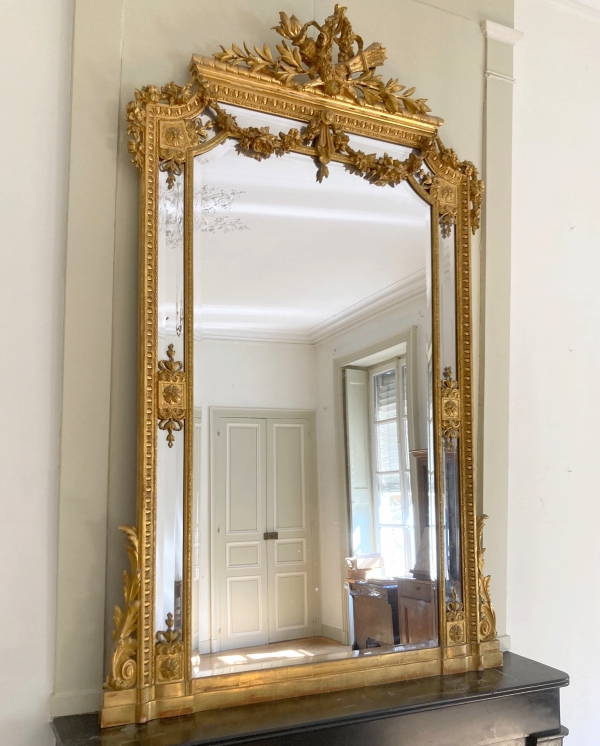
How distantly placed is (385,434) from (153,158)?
3.26ft

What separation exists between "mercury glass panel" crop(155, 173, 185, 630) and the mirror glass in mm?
54

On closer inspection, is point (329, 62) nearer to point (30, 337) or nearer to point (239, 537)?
point (30, 337)

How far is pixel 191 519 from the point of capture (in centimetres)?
174

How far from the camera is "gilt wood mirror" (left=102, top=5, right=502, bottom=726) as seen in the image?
1736 mm

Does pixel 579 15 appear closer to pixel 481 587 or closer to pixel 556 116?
pixel 556 116

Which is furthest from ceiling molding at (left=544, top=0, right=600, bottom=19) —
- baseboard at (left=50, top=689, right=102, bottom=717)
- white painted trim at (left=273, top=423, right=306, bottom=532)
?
baseboard at (left=50, top=689, right=102, bottom=717)

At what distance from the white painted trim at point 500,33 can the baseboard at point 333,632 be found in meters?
1.97

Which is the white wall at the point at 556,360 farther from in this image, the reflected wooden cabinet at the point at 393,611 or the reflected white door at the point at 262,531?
the reflected white door at the point at 262,531

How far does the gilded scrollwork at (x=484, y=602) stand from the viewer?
208cm

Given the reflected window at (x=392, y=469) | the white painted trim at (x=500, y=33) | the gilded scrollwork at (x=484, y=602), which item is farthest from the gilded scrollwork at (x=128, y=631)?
the white painted trim at (x=500, y=33)

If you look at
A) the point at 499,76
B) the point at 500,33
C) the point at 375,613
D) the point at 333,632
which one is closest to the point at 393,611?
the point at 375,613

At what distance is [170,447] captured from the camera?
1.74 metres

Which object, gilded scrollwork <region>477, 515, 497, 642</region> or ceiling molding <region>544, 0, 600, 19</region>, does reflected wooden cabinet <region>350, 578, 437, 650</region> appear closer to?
gilded scrollwork <region>477, 515, 497, 642</region>

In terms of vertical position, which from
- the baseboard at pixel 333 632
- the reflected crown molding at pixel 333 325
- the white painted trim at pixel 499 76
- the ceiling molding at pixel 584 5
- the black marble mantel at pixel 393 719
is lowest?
the black marble mantel at pixel 393 719
